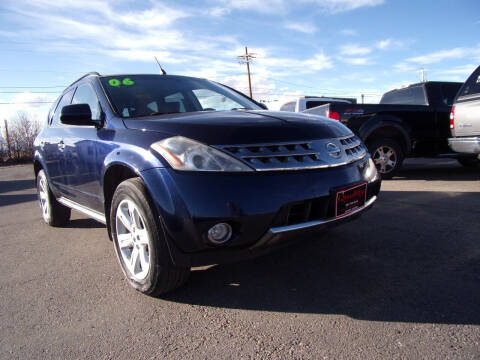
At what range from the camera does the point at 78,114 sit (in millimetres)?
2688

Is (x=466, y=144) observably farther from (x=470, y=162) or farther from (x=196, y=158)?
(x=196, y=158)

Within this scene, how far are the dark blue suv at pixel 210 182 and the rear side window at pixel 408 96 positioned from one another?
4.87m

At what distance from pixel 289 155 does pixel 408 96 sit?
6.05 metres

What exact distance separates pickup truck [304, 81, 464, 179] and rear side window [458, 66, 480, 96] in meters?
0.79

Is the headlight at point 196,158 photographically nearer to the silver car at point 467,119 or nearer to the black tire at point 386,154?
the black tire at point 386,154

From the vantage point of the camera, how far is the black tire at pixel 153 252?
2002mm

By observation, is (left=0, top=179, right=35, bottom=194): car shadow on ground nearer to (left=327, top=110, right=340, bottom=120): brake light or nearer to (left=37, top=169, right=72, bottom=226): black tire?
(left=37, top=169, right=72, bottom=226): black tire

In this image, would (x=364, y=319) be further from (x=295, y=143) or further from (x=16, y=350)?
(x=16, y=350)

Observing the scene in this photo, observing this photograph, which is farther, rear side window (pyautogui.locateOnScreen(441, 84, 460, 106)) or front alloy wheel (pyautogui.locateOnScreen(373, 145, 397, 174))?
rear side window (pyautogui.locateOnScreen(441, 84, 460, 106))

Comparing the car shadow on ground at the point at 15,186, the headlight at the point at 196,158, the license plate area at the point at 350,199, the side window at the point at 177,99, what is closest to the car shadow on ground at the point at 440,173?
the license plate area at the point at 350,199

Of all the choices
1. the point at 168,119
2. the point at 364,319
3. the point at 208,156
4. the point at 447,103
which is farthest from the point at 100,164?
the point at 447,103

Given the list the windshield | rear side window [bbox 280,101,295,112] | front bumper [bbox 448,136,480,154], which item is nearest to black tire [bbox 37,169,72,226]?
the windshield

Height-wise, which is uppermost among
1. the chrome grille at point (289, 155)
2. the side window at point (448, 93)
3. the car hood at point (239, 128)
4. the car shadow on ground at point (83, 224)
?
the side window at point (448, 93)

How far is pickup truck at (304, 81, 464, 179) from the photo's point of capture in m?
5.98
